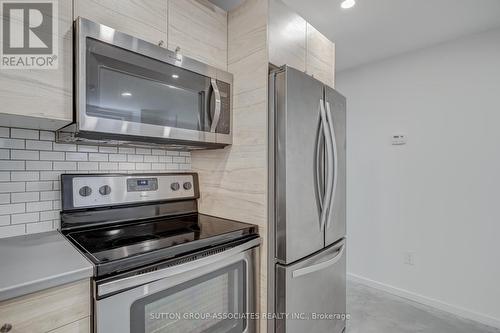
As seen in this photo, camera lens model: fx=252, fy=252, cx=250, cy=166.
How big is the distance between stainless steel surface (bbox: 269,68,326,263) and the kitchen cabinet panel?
89 centimetres

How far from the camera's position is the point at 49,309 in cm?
76

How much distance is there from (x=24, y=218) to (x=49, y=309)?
66cm

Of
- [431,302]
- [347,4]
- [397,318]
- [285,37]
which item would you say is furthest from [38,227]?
[431,302]

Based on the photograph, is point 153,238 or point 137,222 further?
point 137,222

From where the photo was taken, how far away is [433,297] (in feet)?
7.89

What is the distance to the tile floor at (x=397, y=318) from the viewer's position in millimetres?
2057

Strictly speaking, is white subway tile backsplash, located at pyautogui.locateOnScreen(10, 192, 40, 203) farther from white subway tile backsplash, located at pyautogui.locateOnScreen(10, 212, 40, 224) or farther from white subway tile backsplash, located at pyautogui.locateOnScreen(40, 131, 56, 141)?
white subway tile backsplash, located at pyautogui.locateOnScreen(40, 131, 56, 141)

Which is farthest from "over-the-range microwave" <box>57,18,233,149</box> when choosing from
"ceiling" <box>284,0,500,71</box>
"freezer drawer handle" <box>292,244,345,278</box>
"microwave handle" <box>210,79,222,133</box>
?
"ceiling" <box>284,0,500,71</box>

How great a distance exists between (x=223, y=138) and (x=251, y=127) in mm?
180

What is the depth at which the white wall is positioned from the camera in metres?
2.14

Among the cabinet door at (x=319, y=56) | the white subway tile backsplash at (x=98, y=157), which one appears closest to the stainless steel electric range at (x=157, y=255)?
the white subway tile backsplash at (x=98, y=157)

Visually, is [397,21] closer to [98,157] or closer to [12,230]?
[98,157]

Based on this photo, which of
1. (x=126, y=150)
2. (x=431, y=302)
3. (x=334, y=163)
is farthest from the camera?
(x=431, y=302)

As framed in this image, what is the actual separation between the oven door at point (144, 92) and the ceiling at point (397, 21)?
985mm
